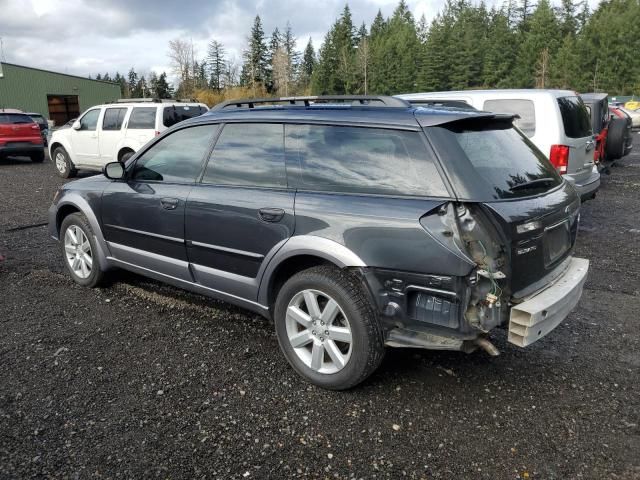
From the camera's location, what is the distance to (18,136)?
15938mm

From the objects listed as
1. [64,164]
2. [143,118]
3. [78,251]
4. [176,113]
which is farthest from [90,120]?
[78,251]

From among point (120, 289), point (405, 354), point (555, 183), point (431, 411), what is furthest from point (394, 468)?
point (120, 289)

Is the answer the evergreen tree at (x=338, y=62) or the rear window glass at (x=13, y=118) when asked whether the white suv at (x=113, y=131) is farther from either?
the evergreen tree at (x=338, y=62)

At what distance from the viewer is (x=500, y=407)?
2971mm

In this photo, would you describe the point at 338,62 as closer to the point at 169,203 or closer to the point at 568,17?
the point at 568,17

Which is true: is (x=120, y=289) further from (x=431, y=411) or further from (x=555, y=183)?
(x=555, y=183)

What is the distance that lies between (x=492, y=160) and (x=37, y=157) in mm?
17974

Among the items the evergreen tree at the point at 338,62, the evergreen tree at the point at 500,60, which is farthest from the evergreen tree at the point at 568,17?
the evergreen tree at the point at 338,62

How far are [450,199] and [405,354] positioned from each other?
140cm

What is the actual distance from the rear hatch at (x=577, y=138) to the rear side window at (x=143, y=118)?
324 inches

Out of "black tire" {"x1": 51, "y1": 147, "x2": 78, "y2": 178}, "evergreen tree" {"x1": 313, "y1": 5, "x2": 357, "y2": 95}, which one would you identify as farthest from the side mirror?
"evergreen tree" {"x1": 313, "y1": 5, "x2": 357, "y2": 95}

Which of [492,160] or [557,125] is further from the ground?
[557,125]

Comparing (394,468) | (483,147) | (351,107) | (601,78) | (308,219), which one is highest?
(601,78)

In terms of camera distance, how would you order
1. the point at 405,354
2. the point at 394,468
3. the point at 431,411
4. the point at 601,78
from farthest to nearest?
1. the point at 601,78
2. the point at 405,354
3. the point at 431,411
4. the point at 394,468
